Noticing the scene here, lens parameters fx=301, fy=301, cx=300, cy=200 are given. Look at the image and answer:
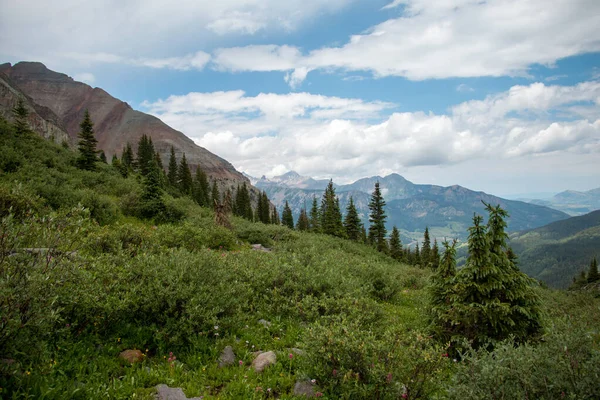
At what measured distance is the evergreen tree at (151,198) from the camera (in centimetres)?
2216

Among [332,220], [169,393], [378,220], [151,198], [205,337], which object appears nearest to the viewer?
[169,393]

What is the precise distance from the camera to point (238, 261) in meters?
12.0

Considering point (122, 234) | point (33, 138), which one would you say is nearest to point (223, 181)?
point (33, 138)

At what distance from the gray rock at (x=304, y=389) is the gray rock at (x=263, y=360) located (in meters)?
0.89

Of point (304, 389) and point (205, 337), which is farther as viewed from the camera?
point (205, 337)

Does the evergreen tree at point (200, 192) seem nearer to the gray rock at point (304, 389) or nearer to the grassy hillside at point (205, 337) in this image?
the grassy hillside at point (205, 337)

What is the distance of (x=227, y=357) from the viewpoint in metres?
6.82

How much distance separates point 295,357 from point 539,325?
7.16 metres

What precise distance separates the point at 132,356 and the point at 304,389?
362 centimetres

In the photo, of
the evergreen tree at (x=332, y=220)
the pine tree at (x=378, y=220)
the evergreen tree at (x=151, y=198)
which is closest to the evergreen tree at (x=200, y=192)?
the evergreen tree at (x=332, y=220)

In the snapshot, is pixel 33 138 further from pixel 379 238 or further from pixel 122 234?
pixel 379 238

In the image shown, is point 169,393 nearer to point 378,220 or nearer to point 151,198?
point 151,198

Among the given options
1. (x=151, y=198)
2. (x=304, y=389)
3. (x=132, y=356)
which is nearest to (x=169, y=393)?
(x=132, y=356)

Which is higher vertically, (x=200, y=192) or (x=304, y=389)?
(x=200, y=192)
